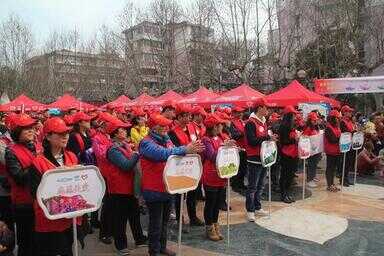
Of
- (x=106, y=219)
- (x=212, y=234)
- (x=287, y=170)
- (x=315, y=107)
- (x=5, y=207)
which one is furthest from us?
(x=315, y=107)

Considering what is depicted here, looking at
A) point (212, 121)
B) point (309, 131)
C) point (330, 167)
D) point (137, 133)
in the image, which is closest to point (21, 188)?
point (212, 121)

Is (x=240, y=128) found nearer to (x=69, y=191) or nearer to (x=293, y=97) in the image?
(x=293, y=97)

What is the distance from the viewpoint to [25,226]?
16.7 feet

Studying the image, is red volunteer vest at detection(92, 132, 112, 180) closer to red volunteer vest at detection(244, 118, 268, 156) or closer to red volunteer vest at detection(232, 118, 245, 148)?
red volunteer vest at detection(244, 118, 268, 156)

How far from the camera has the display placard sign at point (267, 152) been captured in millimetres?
7877

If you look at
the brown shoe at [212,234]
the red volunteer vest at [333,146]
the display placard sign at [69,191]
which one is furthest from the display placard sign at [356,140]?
the display placard sign at [69,191]

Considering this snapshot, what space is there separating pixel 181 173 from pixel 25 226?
1979 millimetres

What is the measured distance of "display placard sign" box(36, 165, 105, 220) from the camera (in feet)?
13.6

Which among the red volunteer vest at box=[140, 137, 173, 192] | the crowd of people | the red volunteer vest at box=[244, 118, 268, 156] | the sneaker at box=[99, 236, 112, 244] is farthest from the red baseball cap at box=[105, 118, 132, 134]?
the red volunteer vest at box=[244, 118, 268, 156]

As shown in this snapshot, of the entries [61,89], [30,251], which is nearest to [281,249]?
[30,251]

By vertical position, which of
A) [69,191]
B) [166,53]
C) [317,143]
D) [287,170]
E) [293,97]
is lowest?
[287,170]

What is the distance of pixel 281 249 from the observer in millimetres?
6727

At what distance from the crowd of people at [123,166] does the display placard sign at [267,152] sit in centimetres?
14

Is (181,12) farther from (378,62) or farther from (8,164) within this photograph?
(8,164)
